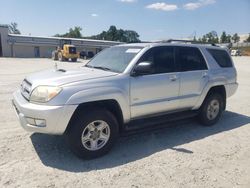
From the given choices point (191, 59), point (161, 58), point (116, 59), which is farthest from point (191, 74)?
point (116, 59)

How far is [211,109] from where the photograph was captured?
601 centimetres

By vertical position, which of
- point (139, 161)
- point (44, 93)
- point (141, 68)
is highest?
point (141, 68)

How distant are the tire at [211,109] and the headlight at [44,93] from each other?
3489 mm

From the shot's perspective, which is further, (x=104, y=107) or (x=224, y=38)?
(x=224, y=38)

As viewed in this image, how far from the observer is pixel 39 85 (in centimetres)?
389

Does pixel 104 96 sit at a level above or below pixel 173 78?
below

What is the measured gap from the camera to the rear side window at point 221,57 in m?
6.05

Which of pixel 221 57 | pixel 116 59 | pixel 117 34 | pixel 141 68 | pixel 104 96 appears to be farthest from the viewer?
→ pixel 117 34

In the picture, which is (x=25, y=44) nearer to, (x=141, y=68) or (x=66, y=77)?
(x=66, y=77)

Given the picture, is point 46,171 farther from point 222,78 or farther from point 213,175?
point 222,78

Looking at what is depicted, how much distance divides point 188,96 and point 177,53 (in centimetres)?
92

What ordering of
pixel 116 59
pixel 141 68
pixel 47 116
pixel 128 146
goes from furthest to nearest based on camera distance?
pixel 116 59, pixel 128 146, pixel 141 68, pixel 47 116

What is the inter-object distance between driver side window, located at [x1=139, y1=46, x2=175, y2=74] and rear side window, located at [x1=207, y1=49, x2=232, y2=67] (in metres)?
1.38

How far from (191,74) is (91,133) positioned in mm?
2532
